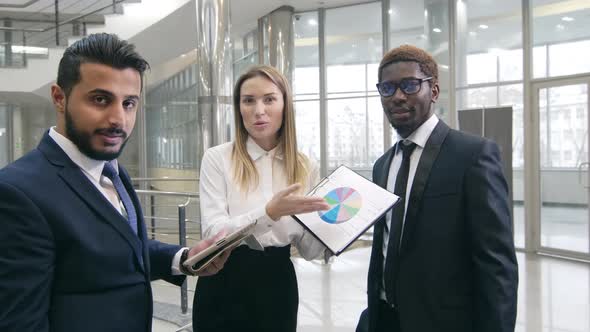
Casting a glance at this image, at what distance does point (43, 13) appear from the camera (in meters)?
8.12

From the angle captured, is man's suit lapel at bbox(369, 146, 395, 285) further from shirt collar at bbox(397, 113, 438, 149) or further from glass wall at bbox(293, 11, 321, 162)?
glass wall at bbox(293, 11, 321, 162)

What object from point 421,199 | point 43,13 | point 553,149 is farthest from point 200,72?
point 553,149

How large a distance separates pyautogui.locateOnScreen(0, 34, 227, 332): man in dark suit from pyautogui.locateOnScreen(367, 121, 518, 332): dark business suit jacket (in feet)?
2.74

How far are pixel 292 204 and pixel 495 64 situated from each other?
7.51 meters

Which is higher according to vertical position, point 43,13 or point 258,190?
point 43,13

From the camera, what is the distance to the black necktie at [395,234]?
1570 mm

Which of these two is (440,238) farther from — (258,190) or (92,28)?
(92,28)

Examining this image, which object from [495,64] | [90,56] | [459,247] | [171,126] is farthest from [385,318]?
[171,126]

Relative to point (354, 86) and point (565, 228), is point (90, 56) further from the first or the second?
point (354, 86)

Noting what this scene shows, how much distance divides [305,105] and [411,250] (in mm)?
8816

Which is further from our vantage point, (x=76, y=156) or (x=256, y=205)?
(x=256, y=205)

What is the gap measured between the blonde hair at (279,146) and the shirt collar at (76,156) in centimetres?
72

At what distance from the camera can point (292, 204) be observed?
4.99 ft

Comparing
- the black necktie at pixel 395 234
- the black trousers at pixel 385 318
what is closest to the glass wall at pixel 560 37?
the black necktie at pixel 395 234
